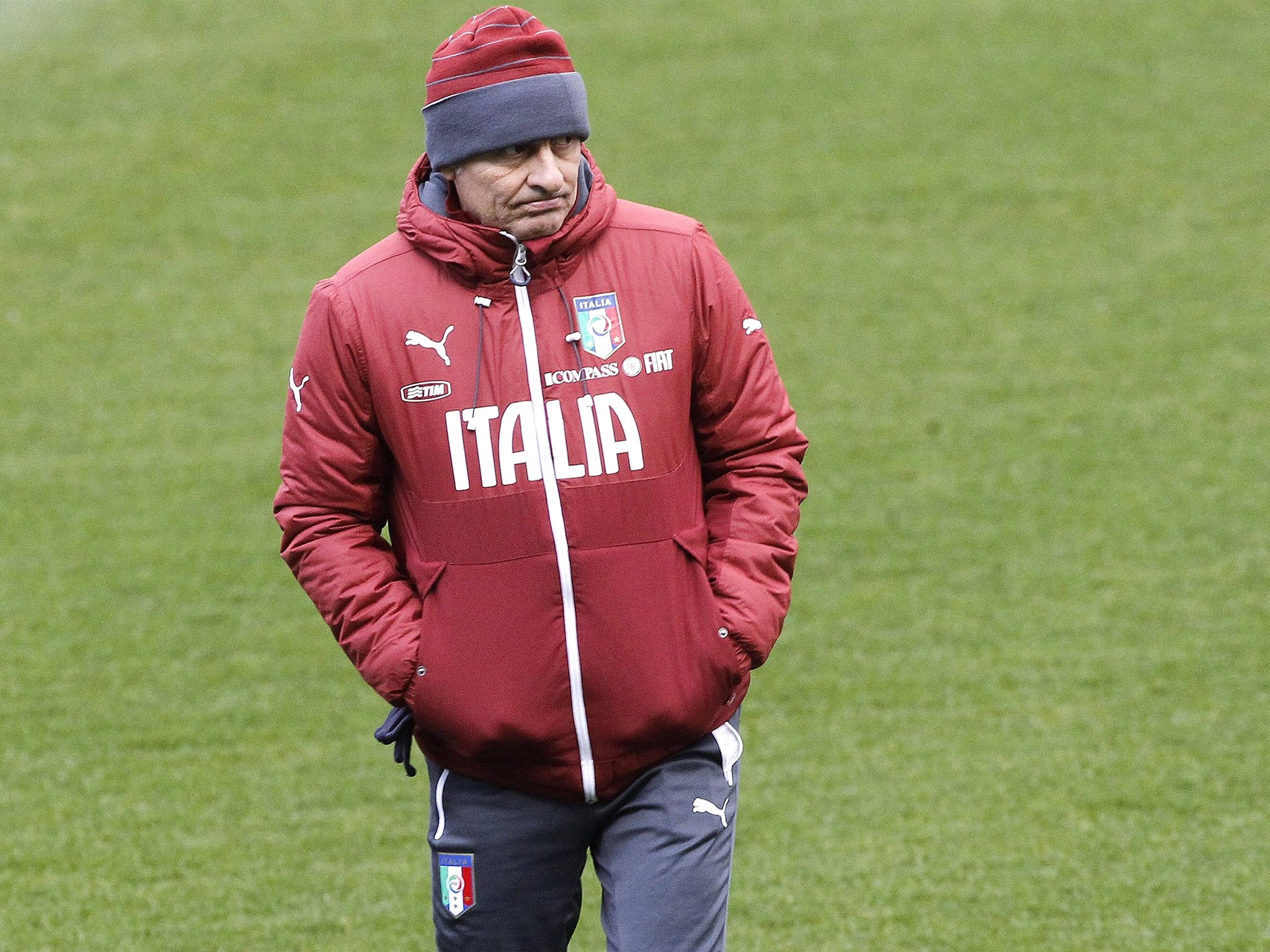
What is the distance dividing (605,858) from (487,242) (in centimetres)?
101

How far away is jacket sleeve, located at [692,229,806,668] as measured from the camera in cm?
299

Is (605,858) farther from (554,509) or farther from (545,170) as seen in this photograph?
(545,170)

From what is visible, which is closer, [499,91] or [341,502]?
[499,91]

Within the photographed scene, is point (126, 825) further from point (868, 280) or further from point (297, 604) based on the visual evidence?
point (868, 280)

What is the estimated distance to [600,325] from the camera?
115 inches

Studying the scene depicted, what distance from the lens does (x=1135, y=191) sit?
10.3 m

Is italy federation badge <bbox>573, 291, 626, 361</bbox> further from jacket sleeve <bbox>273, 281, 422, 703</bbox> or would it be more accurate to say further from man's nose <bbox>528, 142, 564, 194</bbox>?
jacket sleeve <bbox>273, 281, 422, 703</bbox>

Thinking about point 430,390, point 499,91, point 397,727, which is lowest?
point 397,727

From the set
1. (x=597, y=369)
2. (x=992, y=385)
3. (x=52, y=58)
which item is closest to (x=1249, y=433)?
(x=992, y=385)

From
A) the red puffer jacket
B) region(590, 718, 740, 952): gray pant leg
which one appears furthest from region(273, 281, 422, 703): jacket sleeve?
region(590, 718, 740, 952): gray pant leg

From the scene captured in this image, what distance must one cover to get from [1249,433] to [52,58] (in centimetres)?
864

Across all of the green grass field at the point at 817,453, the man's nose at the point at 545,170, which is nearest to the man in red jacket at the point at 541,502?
the man's nose at the point at 545,170

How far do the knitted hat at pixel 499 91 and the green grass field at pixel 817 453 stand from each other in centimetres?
231

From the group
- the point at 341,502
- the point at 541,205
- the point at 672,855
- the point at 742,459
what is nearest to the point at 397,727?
the point at 341,502
